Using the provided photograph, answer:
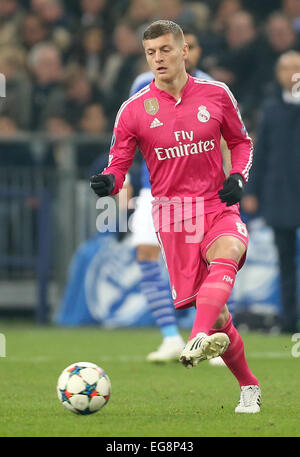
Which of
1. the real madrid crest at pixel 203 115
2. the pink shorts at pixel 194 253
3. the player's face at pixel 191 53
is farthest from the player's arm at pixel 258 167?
the pink shorts at pixel 194 253

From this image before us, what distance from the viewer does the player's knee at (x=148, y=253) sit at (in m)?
9.12

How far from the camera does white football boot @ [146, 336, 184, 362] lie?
28.8 feet

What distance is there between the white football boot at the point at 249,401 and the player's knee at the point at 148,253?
320 centimetres

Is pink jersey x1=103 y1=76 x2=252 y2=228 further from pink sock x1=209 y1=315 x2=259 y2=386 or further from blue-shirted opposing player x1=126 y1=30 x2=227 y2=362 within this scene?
blue-shirted opposing player x1=126 y1=30 x2=227 y2=362

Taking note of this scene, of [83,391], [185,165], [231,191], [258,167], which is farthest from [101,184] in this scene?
[258,167]

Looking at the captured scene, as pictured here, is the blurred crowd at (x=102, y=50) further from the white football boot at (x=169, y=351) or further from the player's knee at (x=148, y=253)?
the white football boot at (x=169, y=351)

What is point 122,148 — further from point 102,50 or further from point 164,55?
point 102,50

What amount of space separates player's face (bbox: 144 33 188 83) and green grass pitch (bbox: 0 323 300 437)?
5.91 feet

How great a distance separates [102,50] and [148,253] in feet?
20.3

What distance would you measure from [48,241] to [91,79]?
8.41 ft

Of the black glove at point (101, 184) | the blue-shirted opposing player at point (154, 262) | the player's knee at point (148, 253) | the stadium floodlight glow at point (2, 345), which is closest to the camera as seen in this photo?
the black glove at point (101, 184)

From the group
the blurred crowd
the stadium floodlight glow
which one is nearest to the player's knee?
the stadium floodlight glow
